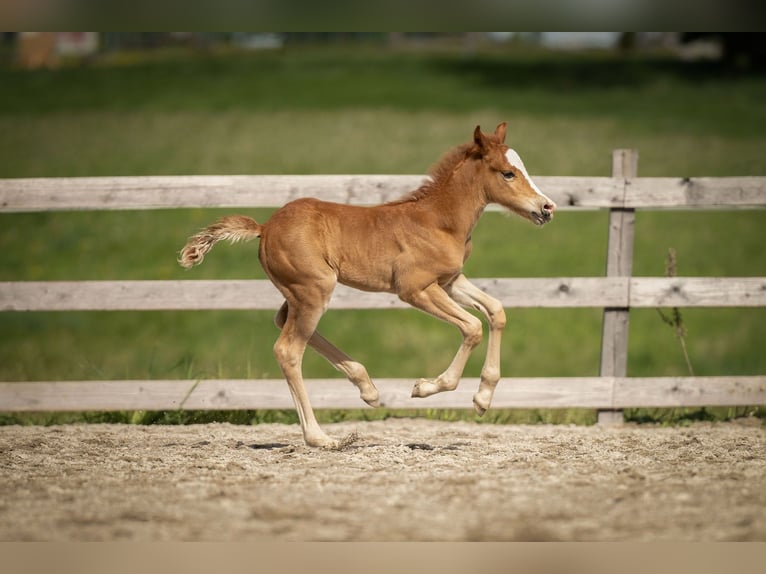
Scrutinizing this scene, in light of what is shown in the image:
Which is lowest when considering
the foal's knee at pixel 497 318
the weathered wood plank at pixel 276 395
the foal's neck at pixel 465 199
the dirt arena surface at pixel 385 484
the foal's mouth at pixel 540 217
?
the dirt arena surface at pixel 385 484

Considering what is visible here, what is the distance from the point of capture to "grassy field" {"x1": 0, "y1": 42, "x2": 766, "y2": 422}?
1448 centimetres

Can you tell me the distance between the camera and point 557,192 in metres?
6.55

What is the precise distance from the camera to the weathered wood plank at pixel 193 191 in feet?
21.0

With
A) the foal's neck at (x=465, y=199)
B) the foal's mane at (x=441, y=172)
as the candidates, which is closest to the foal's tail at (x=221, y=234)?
the foal's mane at (x=441, y=172)

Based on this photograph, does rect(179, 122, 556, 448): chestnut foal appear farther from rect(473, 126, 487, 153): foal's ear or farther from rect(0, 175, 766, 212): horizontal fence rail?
rect(0, 175, 766, 212): horizontal fence rail

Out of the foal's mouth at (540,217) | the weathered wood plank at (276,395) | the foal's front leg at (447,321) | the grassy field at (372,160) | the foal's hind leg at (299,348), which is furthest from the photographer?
the grassy field at (372,160)

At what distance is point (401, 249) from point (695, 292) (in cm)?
253

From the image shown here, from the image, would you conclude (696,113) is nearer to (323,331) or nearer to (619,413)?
(323,331)

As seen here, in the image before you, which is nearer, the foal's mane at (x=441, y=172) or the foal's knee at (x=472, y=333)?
the foal's knee at (x=472, y=333)

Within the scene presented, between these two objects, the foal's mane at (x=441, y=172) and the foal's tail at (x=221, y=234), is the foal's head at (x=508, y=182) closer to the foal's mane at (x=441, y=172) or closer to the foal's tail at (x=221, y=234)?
the foal's mane at (x=441, y=172)

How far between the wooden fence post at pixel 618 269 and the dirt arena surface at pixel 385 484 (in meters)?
0.46

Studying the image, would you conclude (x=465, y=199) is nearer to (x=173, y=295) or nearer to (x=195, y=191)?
(x=195, y=191)

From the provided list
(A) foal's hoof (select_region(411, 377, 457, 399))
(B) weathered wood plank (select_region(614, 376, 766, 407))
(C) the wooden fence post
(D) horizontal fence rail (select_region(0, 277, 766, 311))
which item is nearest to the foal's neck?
(A) foal's hoof (select_region(411, 377, 457, 399))

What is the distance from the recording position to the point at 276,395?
21.4ft
